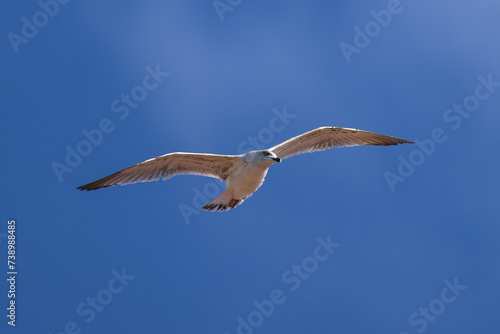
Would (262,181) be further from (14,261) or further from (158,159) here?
(14,261)

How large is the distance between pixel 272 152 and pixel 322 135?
3.41 feet

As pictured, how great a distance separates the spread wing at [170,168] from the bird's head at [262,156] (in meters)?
0.38

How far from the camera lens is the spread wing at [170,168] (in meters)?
14.7

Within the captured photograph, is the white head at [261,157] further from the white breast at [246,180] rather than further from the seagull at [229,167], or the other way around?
the white breast at [246,180]

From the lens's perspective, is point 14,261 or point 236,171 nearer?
point 236,171

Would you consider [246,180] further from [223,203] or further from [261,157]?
[223,203]

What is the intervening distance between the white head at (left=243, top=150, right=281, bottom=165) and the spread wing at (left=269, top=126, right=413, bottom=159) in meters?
0.70

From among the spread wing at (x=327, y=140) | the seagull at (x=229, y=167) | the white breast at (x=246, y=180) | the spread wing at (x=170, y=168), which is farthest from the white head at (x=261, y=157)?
the spread wing at (x=327, y=140)

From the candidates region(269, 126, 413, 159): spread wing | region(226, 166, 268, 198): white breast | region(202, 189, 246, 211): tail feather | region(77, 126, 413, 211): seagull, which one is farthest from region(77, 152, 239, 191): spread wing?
region(269, 126, 413, 159): spread wing

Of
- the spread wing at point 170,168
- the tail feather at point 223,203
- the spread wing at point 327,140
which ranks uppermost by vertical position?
the spread wing at point 170,168

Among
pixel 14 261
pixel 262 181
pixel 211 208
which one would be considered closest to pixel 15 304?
pixel 14 261

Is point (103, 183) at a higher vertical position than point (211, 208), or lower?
higher

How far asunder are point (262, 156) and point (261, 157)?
0.9 inches

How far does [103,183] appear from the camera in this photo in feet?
48.4
